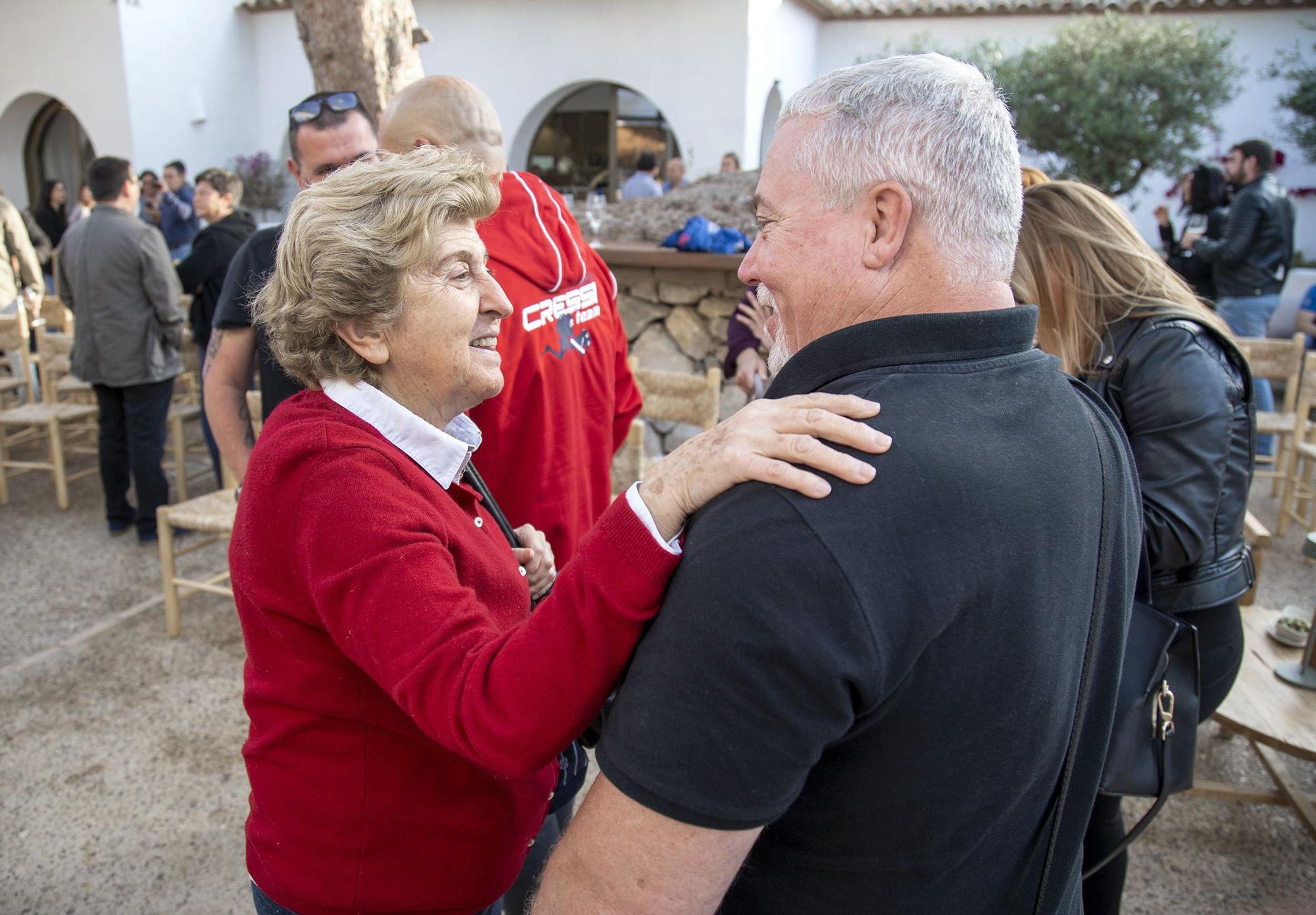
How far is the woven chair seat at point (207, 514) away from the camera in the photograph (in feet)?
13.2

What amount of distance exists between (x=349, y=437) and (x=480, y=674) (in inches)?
15.6

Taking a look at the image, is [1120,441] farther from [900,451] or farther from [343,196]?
[343,196]

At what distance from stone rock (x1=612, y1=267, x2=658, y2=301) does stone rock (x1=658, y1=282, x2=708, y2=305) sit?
5 cm

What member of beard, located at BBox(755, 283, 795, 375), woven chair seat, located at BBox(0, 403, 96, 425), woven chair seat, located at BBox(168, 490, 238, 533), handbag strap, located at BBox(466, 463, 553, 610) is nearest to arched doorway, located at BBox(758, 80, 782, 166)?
woven chair seat, located at BBox(0, 403, 96, 425)

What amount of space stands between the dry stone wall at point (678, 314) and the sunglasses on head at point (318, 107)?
10.6 feet

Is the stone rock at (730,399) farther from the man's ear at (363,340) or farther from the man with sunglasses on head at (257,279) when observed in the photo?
the man's ear at (363,340)

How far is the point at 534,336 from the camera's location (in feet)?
7.30

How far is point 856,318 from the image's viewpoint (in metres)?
1.01

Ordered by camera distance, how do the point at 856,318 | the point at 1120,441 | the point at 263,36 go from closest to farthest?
the point at 856,318 → the point at 1120,441 → the point at 263,36

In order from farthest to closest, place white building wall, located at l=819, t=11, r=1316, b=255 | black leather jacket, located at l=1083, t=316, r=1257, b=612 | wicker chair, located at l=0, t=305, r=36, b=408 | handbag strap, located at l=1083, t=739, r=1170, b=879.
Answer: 1. white building wall, located at l=819, t=11, r=1316, b=255
2. wicker chair, located at l=0, t=305, r=36, b=408
3. black leather jacket, located at l=1083, t=316, r=1257, b=612
4. handbag strap, located at l=1083, t=739, r=1170, b=879

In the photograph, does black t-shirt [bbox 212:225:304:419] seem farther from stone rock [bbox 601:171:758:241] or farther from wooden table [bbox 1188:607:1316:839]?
stone rock [bbox 601:171:758:241]

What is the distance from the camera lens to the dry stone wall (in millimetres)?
5855

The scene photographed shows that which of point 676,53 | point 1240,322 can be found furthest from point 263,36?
point 1240,322

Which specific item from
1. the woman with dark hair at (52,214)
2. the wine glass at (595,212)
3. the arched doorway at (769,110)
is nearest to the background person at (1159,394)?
the wine glass at (595,212)
